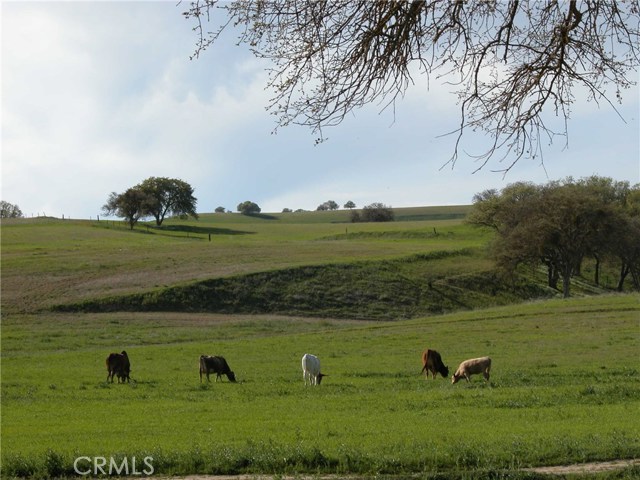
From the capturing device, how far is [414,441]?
12.4 metres

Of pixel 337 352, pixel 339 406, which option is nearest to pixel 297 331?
pixel 337 352

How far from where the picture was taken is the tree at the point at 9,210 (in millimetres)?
178250

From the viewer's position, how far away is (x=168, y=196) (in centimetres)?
14400

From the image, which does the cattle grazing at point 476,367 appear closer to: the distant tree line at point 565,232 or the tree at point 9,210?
the distant tree line at point 565,232

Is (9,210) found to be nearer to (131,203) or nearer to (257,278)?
(131,203)

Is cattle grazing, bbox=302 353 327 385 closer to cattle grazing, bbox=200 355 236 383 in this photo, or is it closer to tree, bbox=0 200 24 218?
cattle grazing, bbox=200 355 236 383

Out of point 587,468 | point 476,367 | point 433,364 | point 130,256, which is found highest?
point 130,256

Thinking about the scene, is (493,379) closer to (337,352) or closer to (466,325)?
(337,352)

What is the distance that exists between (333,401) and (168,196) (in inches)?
5031

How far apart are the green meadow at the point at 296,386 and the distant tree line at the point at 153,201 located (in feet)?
197

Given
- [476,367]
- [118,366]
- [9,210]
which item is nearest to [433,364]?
[476,367]

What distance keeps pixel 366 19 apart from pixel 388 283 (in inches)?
2437

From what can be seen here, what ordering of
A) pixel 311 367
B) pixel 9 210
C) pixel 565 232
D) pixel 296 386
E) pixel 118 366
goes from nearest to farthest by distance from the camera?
pixel 296 386 < pixel 311 367 < pixel 118 366 < pixel 565 232 < pixel 9 210

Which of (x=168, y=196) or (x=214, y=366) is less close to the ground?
(x=168, y=196)
